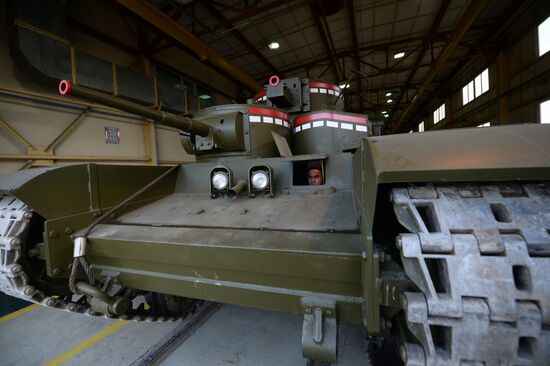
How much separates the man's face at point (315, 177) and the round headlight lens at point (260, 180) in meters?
0.41

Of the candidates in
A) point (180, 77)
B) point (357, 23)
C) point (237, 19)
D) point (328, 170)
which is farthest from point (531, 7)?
point (180, 77)

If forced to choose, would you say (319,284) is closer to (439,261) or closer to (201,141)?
(439,261)

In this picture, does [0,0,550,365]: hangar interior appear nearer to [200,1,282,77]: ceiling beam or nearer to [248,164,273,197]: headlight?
[200,1,282,77]: ceiling beam

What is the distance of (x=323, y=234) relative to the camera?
156 centimetres

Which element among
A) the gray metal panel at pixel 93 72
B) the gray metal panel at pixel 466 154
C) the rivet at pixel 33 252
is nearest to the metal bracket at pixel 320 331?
the gray metal panel at pixel 466 154

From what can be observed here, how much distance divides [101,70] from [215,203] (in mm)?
5502

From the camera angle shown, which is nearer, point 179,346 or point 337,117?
point 179,346

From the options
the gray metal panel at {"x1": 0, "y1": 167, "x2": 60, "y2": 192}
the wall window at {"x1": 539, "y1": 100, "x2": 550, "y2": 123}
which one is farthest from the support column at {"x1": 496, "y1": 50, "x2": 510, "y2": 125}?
the gray metal panel at {"x1": 0, "y1": 167, "x2": 60, "y2": 192}

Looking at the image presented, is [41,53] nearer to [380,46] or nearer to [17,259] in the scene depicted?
[17,259]

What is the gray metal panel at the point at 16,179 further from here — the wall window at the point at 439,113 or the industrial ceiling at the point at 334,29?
the wall window at the point at 439,113

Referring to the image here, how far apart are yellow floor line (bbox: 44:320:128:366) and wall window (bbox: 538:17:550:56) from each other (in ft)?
41.8

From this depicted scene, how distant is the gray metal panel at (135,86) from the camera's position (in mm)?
6259

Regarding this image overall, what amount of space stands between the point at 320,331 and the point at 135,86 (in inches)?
283

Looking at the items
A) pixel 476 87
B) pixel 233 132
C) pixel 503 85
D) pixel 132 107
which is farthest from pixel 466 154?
pixel 476 87
